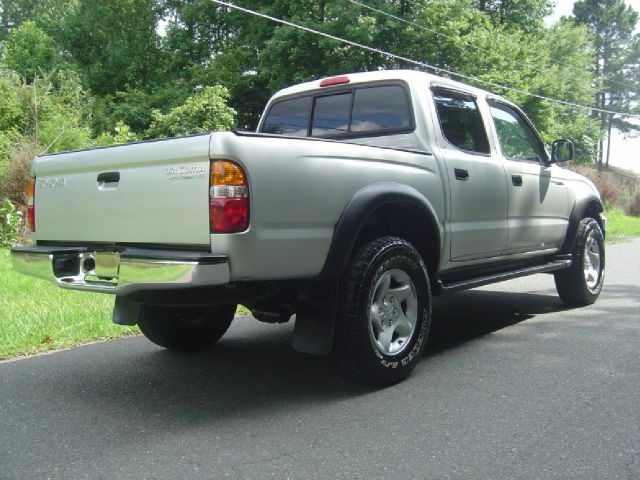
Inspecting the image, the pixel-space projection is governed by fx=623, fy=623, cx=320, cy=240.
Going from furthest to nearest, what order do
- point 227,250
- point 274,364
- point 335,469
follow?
point 274,364
point 227,250
point 335,469

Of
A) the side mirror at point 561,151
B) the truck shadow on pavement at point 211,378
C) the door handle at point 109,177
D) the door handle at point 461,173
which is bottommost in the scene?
the truck shadow on pavement at point 211,378

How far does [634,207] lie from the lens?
1170 inches

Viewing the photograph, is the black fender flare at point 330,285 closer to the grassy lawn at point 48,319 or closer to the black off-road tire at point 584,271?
the grassy lawn at point 48,319

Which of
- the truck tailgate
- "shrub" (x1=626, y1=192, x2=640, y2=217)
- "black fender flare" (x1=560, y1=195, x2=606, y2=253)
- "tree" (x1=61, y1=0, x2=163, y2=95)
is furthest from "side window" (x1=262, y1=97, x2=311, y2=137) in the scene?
"tree" (x1=61, y1=0, x2=163, y2=95)

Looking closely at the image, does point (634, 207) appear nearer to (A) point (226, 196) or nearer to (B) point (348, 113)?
(B) point (348, 113)

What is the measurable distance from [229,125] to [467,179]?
12822mm

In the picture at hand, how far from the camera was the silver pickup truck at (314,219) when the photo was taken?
124 inches

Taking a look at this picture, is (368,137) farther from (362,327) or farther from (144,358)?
(144,358)

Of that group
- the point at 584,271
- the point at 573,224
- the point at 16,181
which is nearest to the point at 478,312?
the point at 584,271

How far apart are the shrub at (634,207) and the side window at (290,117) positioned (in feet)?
93.5

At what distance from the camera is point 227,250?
10.2ft

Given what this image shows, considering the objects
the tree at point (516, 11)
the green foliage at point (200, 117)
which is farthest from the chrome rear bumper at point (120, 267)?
the tree at point (516, 11)

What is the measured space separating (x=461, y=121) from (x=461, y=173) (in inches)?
23.7

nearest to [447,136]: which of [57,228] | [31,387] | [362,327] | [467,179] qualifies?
[467,179]
